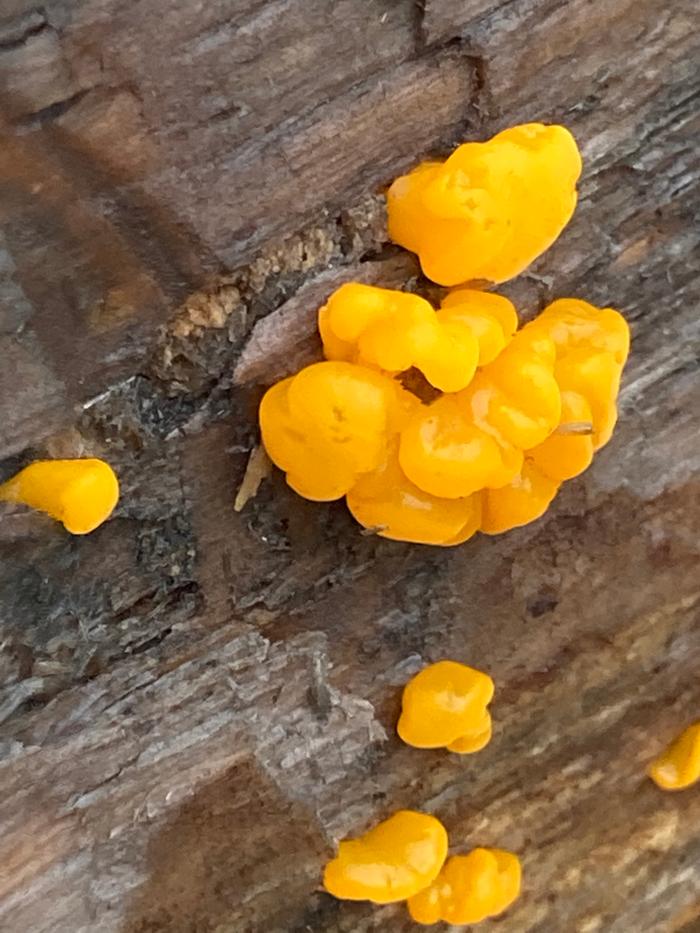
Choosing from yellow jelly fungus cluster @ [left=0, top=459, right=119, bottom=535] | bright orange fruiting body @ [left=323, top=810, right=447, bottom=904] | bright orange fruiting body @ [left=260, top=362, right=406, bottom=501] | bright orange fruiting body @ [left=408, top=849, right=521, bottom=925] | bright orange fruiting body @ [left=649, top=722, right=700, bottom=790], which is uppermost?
yellow jelly fungus cluster @ [left=0, top=459, right=119, bottom=535]

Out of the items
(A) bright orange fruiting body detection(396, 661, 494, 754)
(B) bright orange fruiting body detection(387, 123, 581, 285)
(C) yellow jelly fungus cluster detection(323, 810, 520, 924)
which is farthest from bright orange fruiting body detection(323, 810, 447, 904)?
(B) bright orange fruiting body detection(387, 123, 581, 285)

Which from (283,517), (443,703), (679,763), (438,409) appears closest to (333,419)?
(438,409)

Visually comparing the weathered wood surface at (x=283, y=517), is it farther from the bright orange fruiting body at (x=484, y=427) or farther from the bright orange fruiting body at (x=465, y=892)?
the bright orange fruiting body at (x=484, y=427)

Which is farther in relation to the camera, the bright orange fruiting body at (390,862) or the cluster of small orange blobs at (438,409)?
the bright orange fruiting body at (390,862)

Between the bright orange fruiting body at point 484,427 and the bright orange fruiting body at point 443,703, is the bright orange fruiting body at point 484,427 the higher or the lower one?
the higher one

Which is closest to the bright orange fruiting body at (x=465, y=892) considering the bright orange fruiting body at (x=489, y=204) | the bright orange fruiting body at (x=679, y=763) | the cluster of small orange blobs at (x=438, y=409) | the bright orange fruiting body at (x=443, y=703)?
the bright orange fruiting body at (x=443, y=703)

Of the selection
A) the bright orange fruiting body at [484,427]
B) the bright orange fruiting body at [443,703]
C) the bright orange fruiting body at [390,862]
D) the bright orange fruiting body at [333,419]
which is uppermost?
the bright orange fruiting body at [333,419]

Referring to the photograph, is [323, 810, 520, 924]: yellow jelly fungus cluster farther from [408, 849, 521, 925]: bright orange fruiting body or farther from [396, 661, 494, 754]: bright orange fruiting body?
[396, 661, 494, 754]: bright orange fruiting body

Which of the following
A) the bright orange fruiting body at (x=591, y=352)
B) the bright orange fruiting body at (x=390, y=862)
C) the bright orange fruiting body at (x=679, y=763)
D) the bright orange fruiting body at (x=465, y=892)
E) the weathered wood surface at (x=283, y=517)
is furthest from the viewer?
the bright orange fruiting body at (x=679, y=763)
